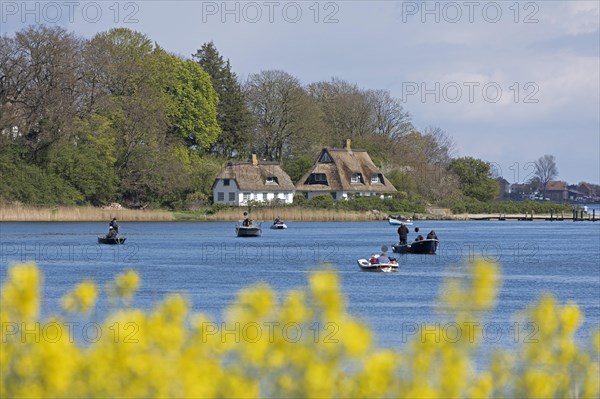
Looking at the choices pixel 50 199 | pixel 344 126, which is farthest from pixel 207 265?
pixel 344 126

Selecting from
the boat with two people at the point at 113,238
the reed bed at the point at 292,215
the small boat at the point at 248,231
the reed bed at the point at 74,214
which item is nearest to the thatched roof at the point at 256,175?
the reed bed at the point at 292,215

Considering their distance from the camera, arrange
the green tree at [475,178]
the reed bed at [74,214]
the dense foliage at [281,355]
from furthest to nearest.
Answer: the green tree at [475,178] → the reed bed at [74,214] → the dense foliage at [281,355]

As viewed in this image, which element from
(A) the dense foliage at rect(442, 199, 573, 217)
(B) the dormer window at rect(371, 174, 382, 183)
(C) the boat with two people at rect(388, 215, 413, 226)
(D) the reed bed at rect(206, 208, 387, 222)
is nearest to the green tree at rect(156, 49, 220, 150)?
(D) the reed bed at rect(206, 208, 387, 222)

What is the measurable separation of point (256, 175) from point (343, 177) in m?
9.01

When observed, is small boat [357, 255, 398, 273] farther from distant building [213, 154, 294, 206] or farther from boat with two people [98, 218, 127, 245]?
distant building [213, 154, 294, 206]

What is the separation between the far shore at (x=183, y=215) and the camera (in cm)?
7756

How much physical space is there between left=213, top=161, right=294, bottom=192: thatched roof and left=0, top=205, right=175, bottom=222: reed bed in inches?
444

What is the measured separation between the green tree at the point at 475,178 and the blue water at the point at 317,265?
33703mm

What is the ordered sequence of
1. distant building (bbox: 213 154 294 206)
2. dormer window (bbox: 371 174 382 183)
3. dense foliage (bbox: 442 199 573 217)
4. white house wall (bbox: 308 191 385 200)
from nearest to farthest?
1. distant building (bbox: 213 154 294 206)
2. white house wall (bbox: 308 191 385 200)
3. dormer window (bbox: 371 174 382 183)
4. dense foliage (bbox: 442 199 573 217)

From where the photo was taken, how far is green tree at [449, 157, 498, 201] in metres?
116

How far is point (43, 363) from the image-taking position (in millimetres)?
5941

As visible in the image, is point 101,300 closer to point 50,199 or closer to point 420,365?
point 420,365

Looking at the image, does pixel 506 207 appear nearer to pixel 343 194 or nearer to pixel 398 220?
Answer: pixel 343 194

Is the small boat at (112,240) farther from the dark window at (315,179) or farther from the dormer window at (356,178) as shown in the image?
the dormer window at (356,178)
